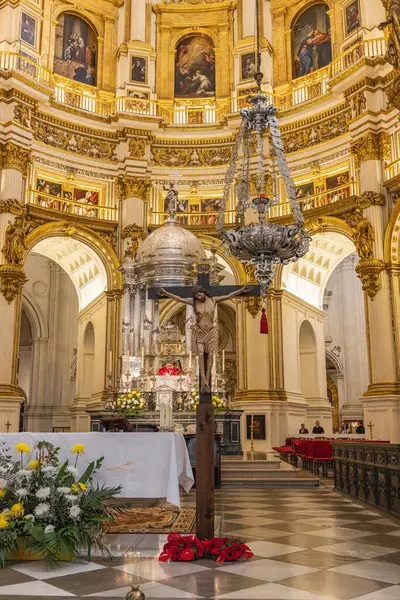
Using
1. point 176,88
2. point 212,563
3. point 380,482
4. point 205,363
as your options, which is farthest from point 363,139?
point 212,563

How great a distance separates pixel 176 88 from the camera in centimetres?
2197

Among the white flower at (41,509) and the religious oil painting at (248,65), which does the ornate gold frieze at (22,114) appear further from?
the white flower at (41,509)

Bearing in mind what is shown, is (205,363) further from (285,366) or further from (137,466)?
(285,366)

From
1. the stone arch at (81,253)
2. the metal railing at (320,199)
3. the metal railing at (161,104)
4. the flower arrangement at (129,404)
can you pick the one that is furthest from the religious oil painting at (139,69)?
the flower arrangement at (129,404)

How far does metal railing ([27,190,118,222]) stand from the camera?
18797 mm

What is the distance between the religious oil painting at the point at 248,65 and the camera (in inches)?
809

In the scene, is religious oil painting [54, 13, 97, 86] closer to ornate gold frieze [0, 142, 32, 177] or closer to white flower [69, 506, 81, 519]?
ornate gold frieze [0, 142, 32, 177]

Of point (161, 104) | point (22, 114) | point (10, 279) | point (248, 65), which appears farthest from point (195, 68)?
point (10, 279)

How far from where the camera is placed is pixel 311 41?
20.8m

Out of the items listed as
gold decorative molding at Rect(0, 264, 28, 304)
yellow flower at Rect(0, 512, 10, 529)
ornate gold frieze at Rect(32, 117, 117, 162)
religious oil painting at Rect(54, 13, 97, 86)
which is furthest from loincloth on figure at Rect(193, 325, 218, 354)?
religious oil painting at Rect(54, 13, 97, 86)

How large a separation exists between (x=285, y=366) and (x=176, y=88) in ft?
33.5

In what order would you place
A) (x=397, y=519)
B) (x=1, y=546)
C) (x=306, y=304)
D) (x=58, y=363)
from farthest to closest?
(x=58, y=363), (x=306, y=304), (x=397, y=519), (x=1, y=546)

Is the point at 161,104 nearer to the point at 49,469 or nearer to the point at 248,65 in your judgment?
the point at 248,65

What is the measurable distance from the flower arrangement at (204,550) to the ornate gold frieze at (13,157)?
1491 centimetres
